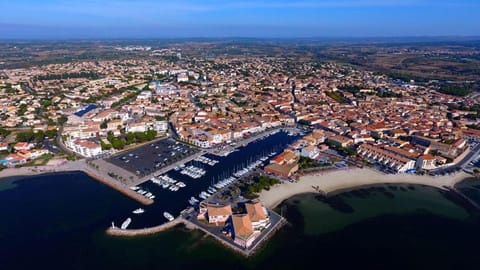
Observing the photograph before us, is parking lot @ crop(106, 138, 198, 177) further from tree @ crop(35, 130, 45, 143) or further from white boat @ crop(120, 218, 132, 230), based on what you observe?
tree @ crop(35, 130, 45, 143)

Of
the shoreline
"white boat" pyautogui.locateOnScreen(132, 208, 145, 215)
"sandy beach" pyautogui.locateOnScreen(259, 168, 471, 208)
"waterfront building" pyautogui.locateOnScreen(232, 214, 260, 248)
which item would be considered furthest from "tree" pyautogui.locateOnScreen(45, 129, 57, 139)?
"waterfront building" pyautogui.locateOnScreen(232, 214, 260, 248)

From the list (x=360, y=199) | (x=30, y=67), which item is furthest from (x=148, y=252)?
(x=30, y=67)

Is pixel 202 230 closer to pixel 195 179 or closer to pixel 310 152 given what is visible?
pixel 195 179

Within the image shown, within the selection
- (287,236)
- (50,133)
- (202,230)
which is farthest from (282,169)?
(50,133)

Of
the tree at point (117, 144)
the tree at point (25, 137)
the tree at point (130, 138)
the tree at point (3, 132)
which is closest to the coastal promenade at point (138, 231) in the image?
the tree at point (117, 144)

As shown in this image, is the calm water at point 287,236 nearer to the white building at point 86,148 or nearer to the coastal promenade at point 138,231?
the coastal promenade at point 138,231

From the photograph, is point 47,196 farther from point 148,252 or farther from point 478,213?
point 478,213
